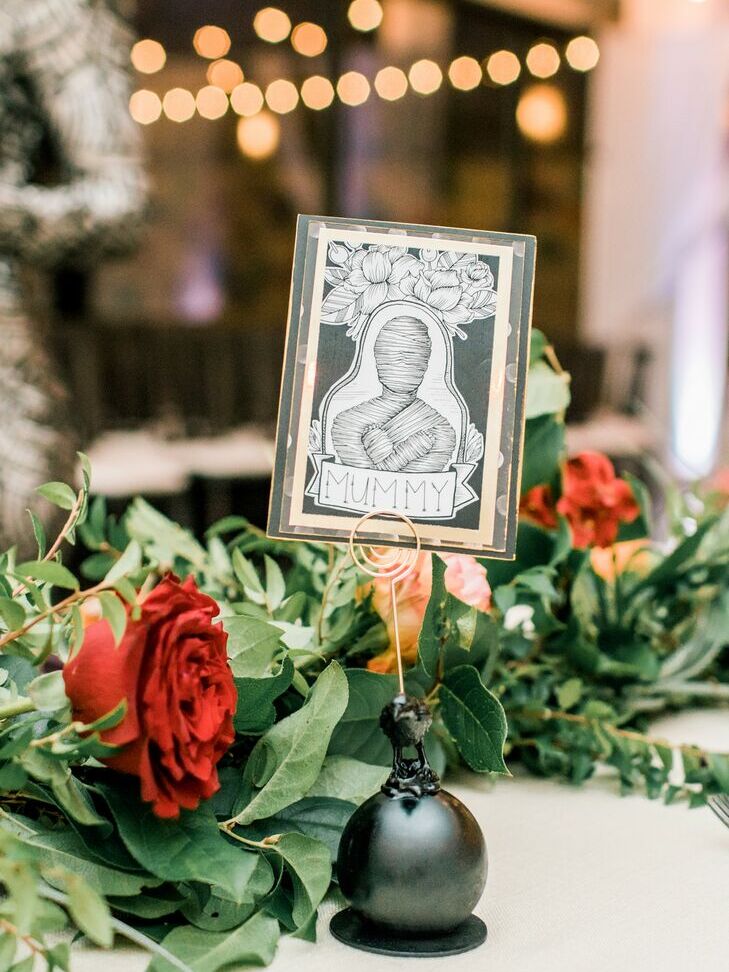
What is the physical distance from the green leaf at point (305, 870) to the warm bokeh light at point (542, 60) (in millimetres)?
6236

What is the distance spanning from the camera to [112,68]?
1512 mm

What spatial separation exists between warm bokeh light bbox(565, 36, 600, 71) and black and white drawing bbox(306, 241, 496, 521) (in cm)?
638

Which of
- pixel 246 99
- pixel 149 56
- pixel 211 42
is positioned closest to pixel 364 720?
pixel 149 56

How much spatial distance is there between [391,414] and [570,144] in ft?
21.0

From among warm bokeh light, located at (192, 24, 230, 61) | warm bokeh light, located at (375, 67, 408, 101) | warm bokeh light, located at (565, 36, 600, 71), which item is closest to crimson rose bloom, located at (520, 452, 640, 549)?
warm bokeh light, located at (192, 24, 230, 61)

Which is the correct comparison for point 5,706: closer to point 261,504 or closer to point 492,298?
point 492,298

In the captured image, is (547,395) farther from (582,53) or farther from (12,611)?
Answer: (582,53)

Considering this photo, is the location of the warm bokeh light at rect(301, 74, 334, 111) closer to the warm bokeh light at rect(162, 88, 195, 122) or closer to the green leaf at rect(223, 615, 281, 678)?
the warm bokeh light at rect(162, 88, 195, 122)

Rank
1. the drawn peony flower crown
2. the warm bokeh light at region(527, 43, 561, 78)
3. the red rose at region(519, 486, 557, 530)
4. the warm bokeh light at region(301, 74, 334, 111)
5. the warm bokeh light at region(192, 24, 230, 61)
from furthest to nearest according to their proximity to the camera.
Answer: the warm bokeh light at region(527, 43, 561, 78) → the warm bokeh light at region(301, 74, 334, 111) → the warm bokeh light at region(192, 24, 230, 61) → the red rose at region(519, 486, 557, 530) → the drawn peony flower crown

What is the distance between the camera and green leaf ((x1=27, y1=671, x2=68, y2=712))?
45 cm

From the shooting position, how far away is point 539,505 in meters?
0.82

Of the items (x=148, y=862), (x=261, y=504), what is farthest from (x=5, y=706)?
(x=261, y=504)

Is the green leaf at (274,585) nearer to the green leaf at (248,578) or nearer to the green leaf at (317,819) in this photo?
the green leaf at (248,578)

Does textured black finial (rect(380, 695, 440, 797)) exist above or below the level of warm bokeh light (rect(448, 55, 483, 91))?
below
